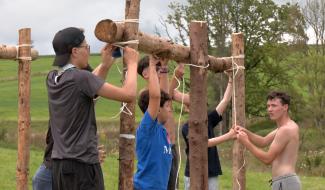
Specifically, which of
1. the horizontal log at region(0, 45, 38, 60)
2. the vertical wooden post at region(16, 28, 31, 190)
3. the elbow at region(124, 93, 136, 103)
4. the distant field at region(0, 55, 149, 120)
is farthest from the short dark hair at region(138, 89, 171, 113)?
the distant field at region(0, 55, 149, 120)

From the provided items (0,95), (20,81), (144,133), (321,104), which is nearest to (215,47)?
(321,104)

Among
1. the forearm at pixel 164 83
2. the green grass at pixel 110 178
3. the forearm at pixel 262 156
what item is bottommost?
the green grass at pixel 110 178

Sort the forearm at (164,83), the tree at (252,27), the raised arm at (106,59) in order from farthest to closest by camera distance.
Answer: the tree at (252,27) → the forearm at (164,83) → the raised arm at (106,59)

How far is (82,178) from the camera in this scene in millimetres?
4430

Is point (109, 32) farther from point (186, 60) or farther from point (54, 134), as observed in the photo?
point (186, 60)

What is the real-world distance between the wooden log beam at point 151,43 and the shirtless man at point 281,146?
2.13 feet

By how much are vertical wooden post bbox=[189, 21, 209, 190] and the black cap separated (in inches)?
60.7

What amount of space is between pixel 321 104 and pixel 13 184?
28.6 meters

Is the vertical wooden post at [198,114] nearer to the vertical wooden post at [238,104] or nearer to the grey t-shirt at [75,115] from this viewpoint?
the vertical wooden post at [238,104]

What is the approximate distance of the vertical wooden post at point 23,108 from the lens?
7.75 meters

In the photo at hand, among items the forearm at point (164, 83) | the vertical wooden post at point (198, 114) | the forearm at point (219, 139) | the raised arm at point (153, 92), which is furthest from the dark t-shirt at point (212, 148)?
the raised arm at point (153, 92)

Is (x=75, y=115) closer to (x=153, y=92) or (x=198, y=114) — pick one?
(x=153, y=92)

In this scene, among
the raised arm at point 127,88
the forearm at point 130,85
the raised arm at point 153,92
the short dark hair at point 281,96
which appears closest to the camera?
the raised arm at point 127,88

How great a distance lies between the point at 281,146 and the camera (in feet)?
21.1
